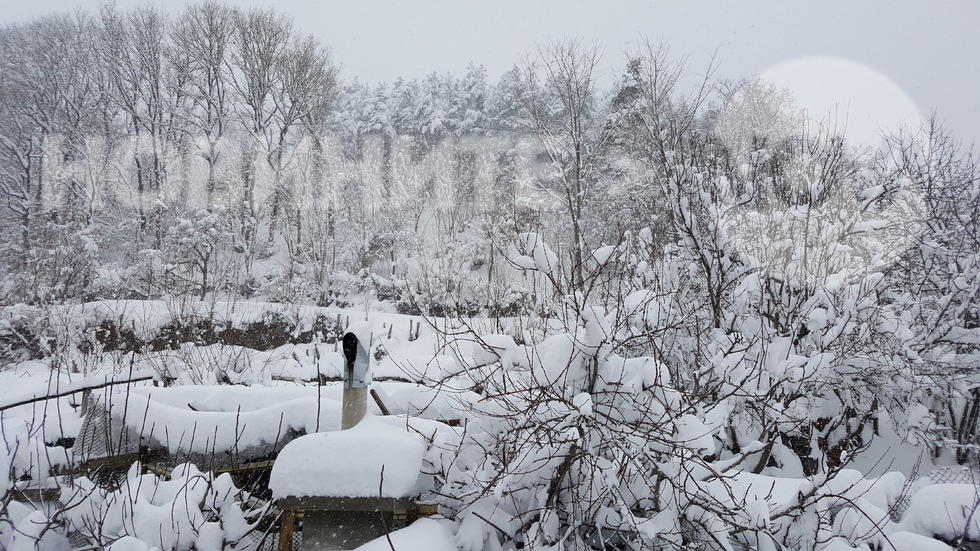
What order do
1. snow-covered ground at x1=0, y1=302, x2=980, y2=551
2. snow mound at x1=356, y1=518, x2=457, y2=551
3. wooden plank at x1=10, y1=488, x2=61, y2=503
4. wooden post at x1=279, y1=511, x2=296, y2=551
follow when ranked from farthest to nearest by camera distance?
wooden plank at x1=10, y1=488, x2=61, y2=503
wooden post at x1=279, y1=511, x2=296, y2=551
snow-covered ground at x1=0, y1=302, x2=980, y2=551
snow mound at x1=356, y1=518, x2=457, y2=551

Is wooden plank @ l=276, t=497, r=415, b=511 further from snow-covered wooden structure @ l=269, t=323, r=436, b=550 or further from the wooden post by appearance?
the wooden post

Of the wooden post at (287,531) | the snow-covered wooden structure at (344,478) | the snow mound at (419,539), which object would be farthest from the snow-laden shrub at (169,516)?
the snow mound at (419,539)

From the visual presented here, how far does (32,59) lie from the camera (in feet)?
77.4

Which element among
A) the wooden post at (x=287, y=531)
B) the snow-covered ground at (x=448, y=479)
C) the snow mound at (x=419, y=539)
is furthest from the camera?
the wooden post at (x=287, y=531)

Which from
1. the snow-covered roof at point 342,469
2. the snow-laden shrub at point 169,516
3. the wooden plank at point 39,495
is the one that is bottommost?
the wooden plank at point 39,495

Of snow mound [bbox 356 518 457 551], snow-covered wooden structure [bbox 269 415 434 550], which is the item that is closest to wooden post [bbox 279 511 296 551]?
snow-covered wooden structure [bbox 269 415 434 550]

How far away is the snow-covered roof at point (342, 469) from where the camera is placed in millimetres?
2555

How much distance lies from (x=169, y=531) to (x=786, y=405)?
4.43 meters

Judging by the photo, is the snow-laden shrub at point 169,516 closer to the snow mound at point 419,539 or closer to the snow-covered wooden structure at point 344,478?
the snow-covered wooden structure at point 344,478

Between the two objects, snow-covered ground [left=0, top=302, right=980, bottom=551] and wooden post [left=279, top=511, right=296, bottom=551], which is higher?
snow-covered ground [left=0, top=302, right=980, bottom=551]

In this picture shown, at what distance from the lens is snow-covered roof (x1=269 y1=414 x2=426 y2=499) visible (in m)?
2.55

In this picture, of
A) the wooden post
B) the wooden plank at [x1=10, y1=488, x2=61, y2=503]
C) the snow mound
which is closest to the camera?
the snow mound

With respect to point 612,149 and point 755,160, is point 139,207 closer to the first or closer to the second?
point 612,149

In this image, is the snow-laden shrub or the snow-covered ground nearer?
the snow-covered ground
